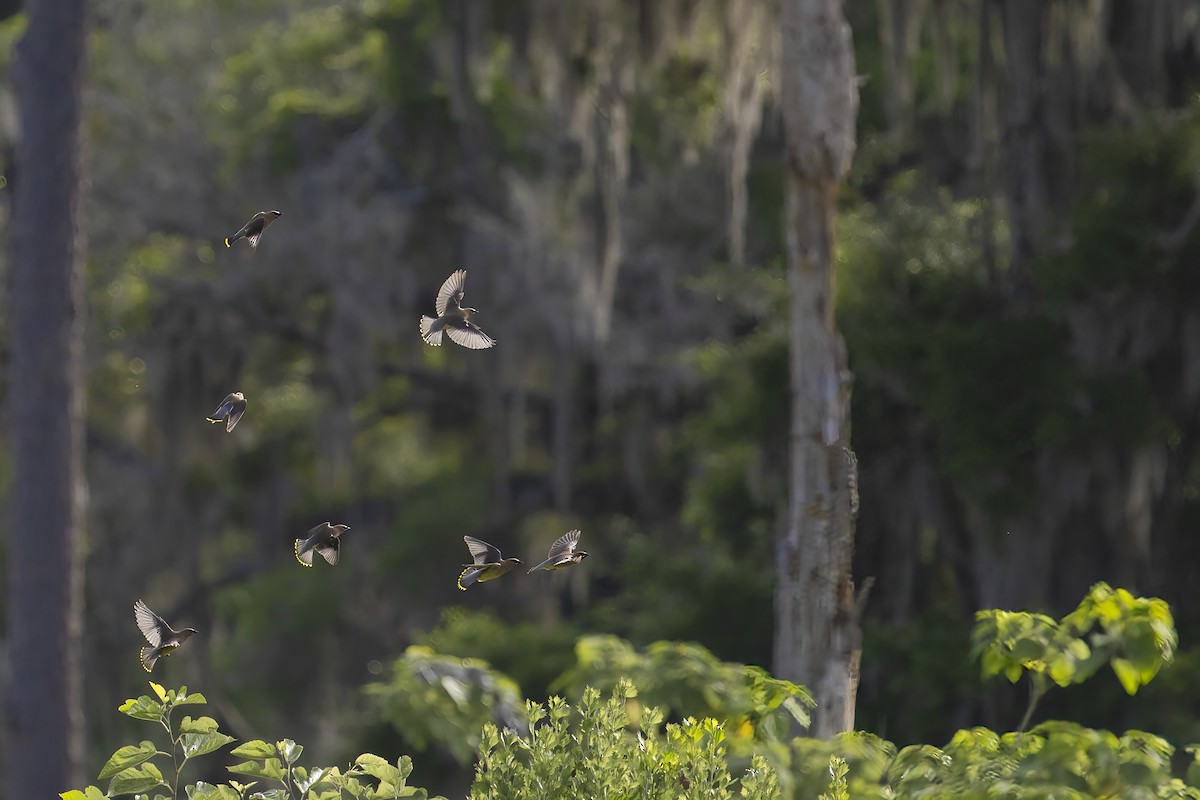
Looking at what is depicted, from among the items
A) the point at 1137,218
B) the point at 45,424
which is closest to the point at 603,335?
the point at 1137,218

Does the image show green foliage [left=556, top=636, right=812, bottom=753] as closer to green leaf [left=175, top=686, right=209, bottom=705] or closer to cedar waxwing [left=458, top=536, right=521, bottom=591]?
cedar waxwing [left=458, top=536, right=521, bottom=591]

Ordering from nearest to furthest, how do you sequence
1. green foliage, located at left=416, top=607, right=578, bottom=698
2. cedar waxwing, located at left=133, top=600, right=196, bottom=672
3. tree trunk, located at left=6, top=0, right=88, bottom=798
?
cedar waxwing, located at left=133, top=600, right=196, bottom=672 < tree trunk, located at left=6, top=0, right=88, bottom=798 < green foliage, located at left=416, top=607, right=578, bottom=698

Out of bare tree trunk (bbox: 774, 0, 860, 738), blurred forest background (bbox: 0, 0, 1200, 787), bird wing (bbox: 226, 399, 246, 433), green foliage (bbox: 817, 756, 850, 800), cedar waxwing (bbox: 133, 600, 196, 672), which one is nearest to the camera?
green foliage (bbox: 817, 756, 850, 800)

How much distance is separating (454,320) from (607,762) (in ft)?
4.02

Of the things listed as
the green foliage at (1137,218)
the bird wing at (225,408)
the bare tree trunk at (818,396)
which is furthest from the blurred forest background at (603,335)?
the bird wing at (225,408)

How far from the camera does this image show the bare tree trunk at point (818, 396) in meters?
6.24

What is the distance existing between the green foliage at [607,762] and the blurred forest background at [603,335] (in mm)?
3320

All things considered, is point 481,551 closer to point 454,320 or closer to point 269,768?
point 454,320

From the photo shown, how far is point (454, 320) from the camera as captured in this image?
14.0 ft

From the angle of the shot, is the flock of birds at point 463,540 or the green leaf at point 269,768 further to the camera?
the flock of birds at point 463,540

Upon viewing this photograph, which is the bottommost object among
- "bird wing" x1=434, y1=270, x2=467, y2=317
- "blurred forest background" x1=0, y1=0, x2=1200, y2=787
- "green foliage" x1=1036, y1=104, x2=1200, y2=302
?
"blurred forest background" x1=0, y1=0, x2=1200, y2=787

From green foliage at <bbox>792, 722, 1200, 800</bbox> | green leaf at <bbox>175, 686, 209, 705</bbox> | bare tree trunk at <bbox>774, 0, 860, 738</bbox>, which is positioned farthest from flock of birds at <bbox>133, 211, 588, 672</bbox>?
bare tree trunk at <bbox>774, 0, 860, 738</bbox>

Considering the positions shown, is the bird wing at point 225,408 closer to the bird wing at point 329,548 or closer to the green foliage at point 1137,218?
the bird wing at point 329,548

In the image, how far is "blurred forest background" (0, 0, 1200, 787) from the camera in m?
10.3
